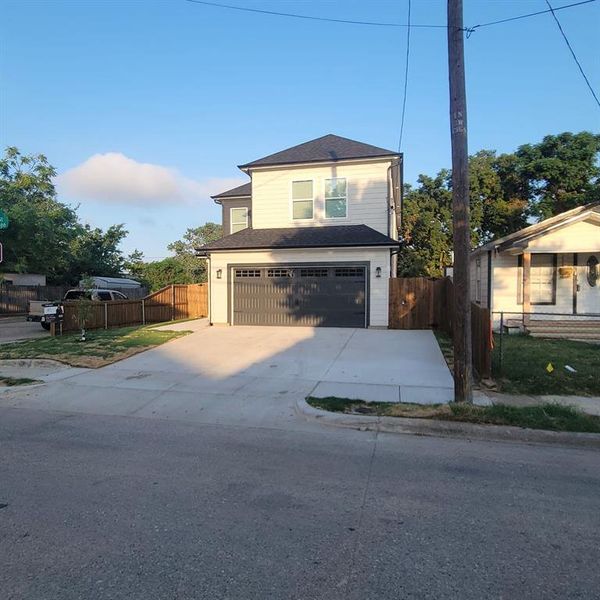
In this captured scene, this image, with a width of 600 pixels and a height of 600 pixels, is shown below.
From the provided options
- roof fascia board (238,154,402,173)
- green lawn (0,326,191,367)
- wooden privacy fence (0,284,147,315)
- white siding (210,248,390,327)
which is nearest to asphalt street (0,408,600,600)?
green lawn (0,326,191,367)

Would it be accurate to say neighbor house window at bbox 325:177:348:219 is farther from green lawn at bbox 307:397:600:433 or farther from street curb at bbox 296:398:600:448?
street curb at bbox 296:398:600:448

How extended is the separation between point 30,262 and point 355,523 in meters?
33.8

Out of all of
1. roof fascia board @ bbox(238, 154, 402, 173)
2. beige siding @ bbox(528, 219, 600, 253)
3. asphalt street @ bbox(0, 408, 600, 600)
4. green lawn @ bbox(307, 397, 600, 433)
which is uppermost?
roof fascia board @ bbox(238, 154, 402, 173)

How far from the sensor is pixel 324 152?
19812 millimetres

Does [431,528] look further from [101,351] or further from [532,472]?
[101,351]

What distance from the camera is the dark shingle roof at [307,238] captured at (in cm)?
1700

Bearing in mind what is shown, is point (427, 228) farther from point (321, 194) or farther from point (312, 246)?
point (312, 246)

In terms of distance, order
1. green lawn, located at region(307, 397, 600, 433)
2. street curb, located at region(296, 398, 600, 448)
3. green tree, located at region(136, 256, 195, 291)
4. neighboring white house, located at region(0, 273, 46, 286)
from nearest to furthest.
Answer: street curb, located at region(296, 398, 600, 448) < green lawn, located at region(307, 397, 600, 433) < neighboring white house, located at region(0, 273, 46, 286) < green tree, located at region(136, 256, 195, 291)

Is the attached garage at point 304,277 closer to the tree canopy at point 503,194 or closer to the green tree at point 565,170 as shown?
the tree canopy at point 503,194

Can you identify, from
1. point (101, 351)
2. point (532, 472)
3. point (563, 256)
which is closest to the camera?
point (532, 472)

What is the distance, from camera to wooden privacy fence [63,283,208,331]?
57.0ft

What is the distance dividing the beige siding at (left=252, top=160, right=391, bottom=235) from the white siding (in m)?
2.13

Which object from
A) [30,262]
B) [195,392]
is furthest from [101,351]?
[30,262]

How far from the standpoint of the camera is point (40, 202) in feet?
109
